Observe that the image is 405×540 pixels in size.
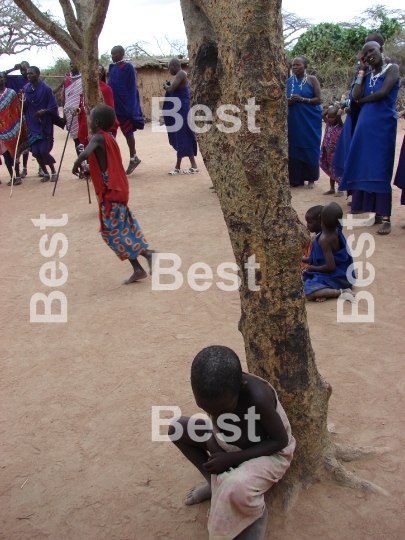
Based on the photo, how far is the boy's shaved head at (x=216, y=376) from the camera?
1.92 m

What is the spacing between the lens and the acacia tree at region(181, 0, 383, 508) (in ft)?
6.27

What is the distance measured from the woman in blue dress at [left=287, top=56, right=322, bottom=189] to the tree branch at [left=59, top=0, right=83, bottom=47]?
2.79 metres

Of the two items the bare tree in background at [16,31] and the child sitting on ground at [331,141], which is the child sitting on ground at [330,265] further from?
the bare tree in background at [16,31]

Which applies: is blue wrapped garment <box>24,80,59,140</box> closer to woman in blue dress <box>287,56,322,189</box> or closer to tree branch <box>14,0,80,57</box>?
tree branch <box>14,0,80,57</box>

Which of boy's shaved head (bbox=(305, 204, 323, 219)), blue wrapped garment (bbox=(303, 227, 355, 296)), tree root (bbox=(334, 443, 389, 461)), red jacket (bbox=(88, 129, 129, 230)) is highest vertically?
red jacket (bbox=(88, 129, 129, 230))

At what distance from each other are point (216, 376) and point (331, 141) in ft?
18.6

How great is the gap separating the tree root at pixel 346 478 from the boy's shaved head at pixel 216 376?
71cm

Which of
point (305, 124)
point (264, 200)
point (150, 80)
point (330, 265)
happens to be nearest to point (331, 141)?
point (305, 124)

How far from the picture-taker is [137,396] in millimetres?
3160

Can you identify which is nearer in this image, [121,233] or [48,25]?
[121,233]

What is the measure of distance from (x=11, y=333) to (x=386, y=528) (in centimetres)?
299

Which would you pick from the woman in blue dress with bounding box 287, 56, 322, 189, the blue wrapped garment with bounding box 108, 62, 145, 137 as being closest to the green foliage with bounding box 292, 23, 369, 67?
the blue wrapped garment with bounding box 108, 62, 145, 137

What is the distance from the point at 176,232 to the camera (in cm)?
619

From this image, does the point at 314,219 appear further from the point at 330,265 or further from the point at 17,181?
the point at 17,181
